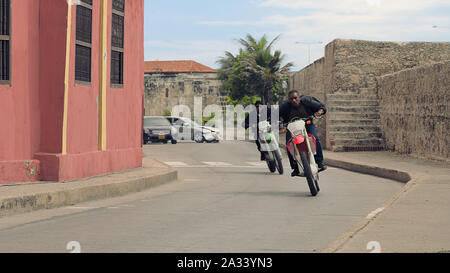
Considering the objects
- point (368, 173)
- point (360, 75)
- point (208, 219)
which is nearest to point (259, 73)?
point (360, 75)

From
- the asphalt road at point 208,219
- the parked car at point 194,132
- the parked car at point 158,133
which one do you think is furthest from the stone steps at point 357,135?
the parked car at point 194,132

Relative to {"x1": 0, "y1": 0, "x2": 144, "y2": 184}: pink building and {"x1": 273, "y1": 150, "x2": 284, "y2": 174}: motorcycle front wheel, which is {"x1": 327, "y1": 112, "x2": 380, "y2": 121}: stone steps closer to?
{"x1": 273, "y1": 150, "x2": 284, "y2": 174}: motorcycle front wheel

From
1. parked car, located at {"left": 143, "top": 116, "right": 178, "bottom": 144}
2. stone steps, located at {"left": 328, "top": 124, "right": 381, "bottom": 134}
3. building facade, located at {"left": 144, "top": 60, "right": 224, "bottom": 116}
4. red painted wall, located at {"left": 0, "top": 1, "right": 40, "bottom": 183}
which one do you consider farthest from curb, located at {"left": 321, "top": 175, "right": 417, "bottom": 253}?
building facade, located at {"left": 144, "top": 60, "right": 224, "bottom": 116}

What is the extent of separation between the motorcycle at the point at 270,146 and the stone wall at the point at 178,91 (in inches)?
2264

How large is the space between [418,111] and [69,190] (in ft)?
41.0

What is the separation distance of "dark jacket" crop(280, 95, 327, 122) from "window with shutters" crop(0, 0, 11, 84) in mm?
4598

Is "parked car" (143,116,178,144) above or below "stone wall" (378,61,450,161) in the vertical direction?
below

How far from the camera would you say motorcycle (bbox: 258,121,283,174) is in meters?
16.9

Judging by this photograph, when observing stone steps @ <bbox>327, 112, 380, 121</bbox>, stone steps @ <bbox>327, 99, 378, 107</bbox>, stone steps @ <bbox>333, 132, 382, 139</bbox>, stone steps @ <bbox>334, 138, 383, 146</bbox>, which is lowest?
stone steps @ <bbox>334, 138, 383, 146</bbox>

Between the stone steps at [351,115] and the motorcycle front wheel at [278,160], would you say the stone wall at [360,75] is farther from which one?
the motorcycle front wheel at [278,160]

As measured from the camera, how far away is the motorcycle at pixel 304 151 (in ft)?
38.7

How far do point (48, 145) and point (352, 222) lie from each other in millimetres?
5760

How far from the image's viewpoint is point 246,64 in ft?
181
